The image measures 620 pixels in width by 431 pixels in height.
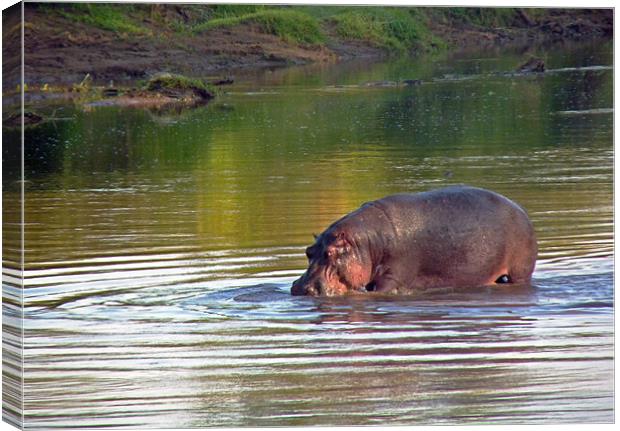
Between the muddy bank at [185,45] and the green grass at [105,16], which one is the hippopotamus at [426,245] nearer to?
the muddy bank at [185,45]

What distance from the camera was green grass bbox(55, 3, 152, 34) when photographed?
10.1 meters

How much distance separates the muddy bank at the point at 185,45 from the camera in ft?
34.1

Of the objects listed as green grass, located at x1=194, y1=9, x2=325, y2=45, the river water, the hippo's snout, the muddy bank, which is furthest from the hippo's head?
the muddy bank

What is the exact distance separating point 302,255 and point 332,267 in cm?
129

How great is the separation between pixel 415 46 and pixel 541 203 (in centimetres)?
216

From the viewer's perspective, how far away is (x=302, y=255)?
12.5m

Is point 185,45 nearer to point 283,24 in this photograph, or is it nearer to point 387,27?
point 283,24

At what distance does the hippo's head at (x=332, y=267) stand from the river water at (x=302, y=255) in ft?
0.69

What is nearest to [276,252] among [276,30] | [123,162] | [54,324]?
[276,30]

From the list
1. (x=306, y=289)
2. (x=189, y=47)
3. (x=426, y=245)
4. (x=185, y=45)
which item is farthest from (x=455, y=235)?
(x=189, y=47)

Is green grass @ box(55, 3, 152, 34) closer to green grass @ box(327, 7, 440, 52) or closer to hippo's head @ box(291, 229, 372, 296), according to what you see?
green grass @ box(327, 7, 440, 52)

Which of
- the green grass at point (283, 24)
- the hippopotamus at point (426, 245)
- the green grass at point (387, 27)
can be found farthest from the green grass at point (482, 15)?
the hippopotamus at point (426, 245)

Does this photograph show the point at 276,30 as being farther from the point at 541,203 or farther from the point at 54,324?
the point at 54,324

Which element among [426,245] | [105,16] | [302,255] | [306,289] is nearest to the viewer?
[306,289]
